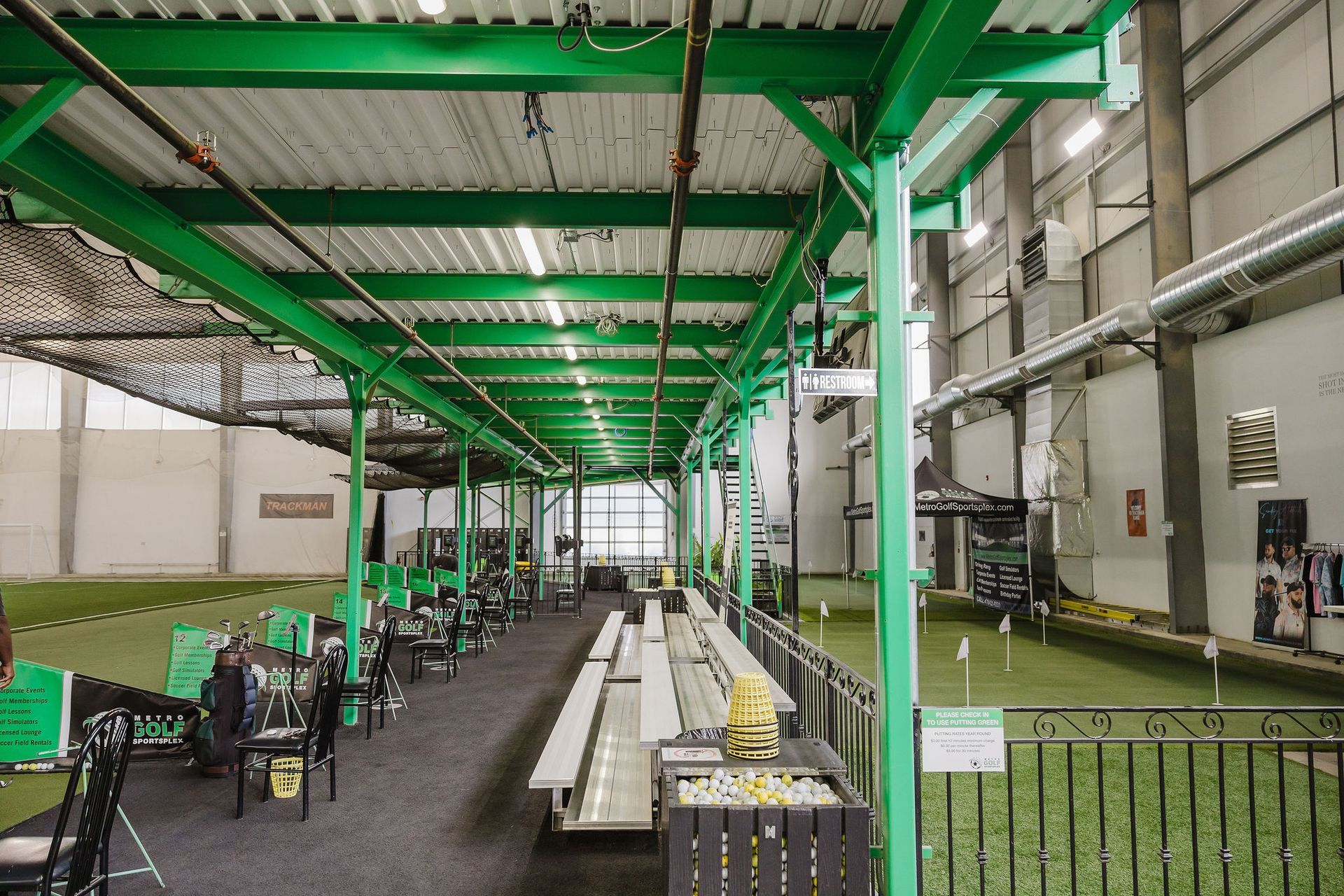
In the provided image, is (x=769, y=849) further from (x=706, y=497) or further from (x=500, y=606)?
(x=500, y=606)

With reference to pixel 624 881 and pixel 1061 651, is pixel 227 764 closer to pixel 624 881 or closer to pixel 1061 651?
pixel 624 881

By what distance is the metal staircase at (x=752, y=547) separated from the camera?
40.6ft

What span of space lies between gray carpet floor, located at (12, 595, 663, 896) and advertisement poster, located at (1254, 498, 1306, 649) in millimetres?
10277

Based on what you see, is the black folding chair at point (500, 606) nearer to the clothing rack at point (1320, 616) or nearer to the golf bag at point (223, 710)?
the golf bag at point (223, 710)

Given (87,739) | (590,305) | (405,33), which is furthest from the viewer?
(590,305)

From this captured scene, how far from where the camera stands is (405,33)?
154 inches

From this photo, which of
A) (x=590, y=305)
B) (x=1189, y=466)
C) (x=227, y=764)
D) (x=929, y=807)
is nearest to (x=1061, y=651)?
(x=1189, y=466)

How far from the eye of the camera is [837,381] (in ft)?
12.6

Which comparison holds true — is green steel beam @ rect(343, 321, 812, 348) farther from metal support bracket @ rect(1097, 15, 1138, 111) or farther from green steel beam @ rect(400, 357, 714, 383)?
metal support bracket @ rect(1097, 15, 1138, 111)

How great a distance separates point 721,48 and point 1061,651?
38.4 ft

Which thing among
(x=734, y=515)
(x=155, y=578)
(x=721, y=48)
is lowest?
(x=155, y=578)

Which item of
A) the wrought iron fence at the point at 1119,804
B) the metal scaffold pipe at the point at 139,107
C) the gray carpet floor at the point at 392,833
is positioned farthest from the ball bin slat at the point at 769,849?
the metal scaffold pipe at the point at 139,107

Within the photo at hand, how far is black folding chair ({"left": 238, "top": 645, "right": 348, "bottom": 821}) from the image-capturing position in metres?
5.60

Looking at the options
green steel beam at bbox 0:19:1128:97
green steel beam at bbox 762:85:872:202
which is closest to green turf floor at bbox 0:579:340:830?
green steel beam at bbox 0:19:1128:97
